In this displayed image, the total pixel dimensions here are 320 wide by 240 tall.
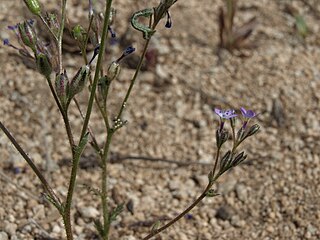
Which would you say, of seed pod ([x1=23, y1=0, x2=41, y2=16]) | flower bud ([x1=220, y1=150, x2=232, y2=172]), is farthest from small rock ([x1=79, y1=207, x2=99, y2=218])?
seed pod ([x1=23, y1=0, x2=41, y2=16])

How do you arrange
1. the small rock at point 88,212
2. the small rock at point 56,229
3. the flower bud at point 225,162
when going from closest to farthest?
the flower bud at point 225,162 → the small rock at point 56,229 → the small rock at point 88,212

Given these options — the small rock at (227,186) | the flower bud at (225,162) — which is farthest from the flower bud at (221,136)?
the small rock at (227,186)

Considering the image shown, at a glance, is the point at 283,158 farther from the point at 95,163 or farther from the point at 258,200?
the point at 95,163

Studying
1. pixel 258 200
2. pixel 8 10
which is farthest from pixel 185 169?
pixel 8 10

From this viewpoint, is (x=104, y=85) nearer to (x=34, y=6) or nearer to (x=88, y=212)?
(x=34, y=6)

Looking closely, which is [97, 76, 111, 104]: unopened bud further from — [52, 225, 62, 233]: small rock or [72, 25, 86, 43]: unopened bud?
[52, 225, 62, 233]: small rock

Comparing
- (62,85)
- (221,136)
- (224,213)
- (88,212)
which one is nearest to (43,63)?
(62,85)

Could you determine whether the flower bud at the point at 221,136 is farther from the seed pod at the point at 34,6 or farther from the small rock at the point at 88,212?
the small rock at the point at 88,212

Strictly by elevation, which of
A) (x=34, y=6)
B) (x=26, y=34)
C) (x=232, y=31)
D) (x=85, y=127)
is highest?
(x=232, y=31)
